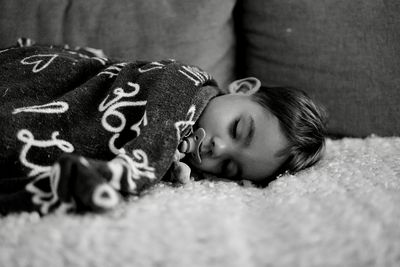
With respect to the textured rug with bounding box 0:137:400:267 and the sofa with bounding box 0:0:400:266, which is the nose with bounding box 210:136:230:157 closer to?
the sofa with bounding box 0:0:400:266

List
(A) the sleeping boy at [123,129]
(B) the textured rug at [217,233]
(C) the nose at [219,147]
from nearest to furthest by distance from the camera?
(B) the textured rug at [217,233] < (A) the sleeping boy at [123,129] < (C) the nose at [219,147]

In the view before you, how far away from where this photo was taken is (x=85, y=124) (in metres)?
0.76

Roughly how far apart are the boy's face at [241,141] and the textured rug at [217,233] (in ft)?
0.69

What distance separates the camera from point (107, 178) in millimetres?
566

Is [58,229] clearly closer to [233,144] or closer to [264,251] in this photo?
[264,251]

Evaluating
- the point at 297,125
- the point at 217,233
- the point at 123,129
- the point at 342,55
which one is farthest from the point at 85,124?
the point at 342,55

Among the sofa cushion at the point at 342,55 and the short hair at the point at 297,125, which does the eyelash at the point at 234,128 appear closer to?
the short hair at the point at 297,125

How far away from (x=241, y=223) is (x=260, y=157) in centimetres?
Answer: 33

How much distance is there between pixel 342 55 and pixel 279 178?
0.51m

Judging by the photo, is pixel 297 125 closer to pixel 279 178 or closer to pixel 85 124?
pixel 279 178

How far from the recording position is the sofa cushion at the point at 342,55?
3.54ft

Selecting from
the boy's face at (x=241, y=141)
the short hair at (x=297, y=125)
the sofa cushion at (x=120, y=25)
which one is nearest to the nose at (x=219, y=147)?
the boy's face at (x=241, y=141)

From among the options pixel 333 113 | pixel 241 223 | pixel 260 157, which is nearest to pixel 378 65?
pixel 333 113

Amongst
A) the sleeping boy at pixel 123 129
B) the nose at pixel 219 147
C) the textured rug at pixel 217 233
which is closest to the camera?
the textured rug at pixel 217 233
